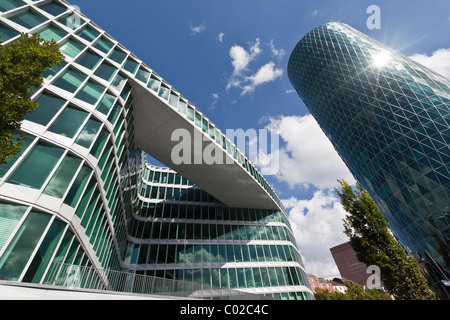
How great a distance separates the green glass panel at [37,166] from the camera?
8375mm

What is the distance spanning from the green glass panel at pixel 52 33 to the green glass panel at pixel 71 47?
47 centimetres

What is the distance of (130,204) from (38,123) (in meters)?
16.2

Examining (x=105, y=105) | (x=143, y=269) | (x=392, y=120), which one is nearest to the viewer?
(x=105, y=105)

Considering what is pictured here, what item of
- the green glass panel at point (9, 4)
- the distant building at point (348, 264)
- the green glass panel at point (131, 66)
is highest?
the distant building at point (348, 264)

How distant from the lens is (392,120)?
30.1m

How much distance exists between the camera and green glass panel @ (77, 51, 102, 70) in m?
14.3

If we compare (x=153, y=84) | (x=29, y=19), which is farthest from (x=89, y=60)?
(x=153, y=84)

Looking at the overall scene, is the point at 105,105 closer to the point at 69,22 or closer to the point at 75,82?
the point at 75,82

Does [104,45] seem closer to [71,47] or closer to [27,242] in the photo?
[71,47]

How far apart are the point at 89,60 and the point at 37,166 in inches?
393

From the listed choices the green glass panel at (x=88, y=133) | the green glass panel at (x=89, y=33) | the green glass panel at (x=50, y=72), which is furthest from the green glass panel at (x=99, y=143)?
the green glass panel at (x=89, y=33)

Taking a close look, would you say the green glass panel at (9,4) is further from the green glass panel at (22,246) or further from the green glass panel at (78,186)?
the green glass panel at (22,246)

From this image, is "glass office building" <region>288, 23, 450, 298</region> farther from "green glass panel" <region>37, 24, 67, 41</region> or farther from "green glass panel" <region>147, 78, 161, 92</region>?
"green glass panel" <region>37, 24, 67, 41</region>

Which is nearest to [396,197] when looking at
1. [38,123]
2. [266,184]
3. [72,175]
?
[266,184]
